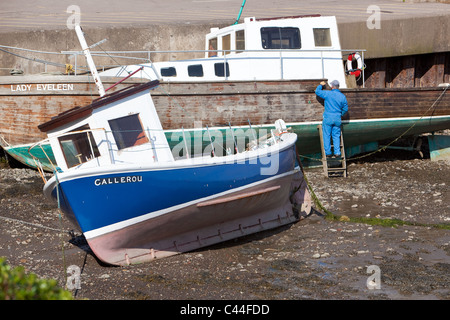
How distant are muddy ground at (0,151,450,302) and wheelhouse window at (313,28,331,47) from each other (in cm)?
382

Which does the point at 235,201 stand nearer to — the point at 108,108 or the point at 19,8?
the point at 108,108

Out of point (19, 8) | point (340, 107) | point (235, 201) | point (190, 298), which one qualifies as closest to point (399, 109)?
point (340, 107)

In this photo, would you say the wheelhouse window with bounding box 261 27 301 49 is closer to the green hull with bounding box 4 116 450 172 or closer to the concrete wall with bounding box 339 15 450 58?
the green hull with bounding box 4 116 450 172

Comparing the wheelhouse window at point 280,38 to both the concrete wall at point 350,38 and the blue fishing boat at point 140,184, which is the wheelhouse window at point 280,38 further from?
the blue fishing boat at point 140,184

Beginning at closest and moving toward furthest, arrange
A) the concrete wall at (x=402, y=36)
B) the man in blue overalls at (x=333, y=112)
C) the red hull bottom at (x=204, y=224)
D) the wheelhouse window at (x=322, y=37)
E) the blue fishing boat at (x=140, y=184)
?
1. the blue fishing boat at (x=140, y=184)
2. the red hull bottom at (x=204, y=224)
3. the man in blue overalls at (x=333, y=112)
4. the wheelhouse window at (x=322, y=37)
5. the concrete wall at (x=402, y=36)

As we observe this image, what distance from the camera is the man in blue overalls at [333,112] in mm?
14078

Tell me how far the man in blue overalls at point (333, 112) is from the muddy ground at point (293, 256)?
4.32 feet

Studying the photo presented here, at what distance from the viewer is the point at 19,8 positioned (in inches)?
883

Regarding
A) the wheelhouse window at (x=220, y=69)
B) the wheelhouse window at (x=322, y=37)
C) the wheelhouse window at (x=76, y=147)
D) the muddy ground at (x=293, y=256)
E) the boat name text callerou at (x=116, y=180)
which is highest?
the wheelhouse window at (x=322, y=37)

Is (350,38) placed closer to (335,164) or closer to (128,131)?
(335,164)

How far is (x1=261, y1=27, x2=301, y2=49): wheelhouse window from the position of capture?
14430 millimetres

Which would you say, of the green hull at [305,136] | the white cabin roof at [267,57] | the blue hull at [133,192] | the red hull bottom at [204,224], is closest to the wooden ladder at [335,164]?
the green hull at [305,136]

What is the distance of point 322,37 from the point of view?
14.9m

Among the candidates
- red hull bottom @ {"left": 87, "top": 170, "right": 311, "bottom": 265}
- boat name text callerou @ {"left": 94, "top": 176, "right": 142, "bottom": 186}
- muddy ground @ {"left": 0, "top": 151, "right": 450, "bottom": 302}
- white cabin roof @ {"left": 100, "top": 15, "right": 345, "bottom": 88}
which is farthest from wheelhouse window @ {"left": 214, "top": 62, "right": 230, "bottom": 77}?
boat name text callerou @ {"left": 94, "top": 176, "right": 142, "bottom": 186}
